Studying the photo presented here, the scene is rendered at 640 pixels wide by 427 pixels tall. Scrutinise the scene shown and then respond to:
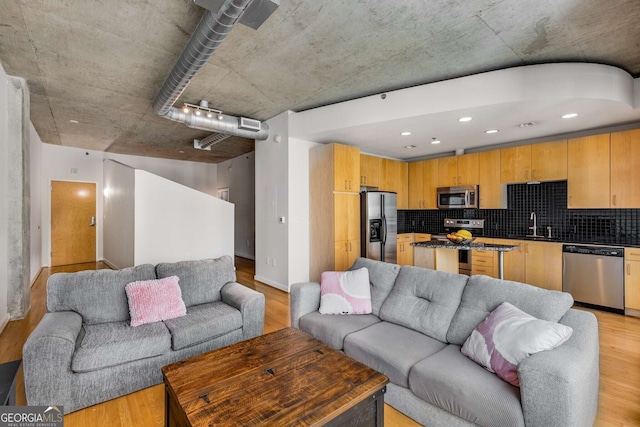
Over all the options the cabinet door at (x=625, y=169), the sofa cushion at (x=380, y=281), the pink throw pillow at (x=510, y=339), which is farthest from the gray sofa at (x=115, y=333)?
the cabinet door at (x=625, y=169)

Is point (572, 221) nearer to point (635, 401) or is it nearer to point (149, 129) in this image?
point (635, 401)

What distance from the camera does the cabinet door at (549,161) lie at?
4.40 metres

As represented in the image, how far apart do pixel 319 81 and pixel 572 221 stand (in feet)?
14.4

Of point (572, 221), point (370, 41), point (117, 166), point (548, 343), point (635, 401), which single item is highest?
point (370, 41)

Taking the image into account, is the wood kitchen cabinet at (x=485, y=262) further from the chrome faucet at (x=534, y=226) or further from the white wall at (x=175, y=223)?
the white wall at (x=175, y=223)

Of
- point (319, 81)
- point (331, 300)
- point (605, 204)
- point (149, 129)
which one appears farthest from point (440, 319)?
point (149, 129)

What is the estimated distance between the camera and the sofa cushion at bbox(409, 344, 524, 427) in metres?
1.48

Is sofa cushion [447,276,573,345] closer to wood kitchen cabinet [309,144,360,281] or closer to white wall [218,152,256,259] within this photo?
wood kitchen cabinet [309,144,360,281]

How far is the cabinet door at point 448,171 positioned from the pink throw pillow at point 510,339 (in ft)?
13.8

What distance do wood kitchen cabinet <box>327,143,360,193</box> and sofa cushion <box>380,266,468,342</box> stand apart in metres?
2.33

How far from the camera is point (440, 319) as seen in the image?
218 centimetres

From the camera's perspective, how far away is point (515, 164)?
4863mm

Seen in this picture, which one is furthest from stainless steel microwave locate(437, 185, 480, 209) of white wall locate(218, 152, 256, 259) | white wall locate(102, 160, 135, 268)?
white wall locate(102, 160, 135, 268)

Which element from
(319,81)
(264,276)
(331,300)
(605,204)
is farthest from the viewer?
(264,276)
